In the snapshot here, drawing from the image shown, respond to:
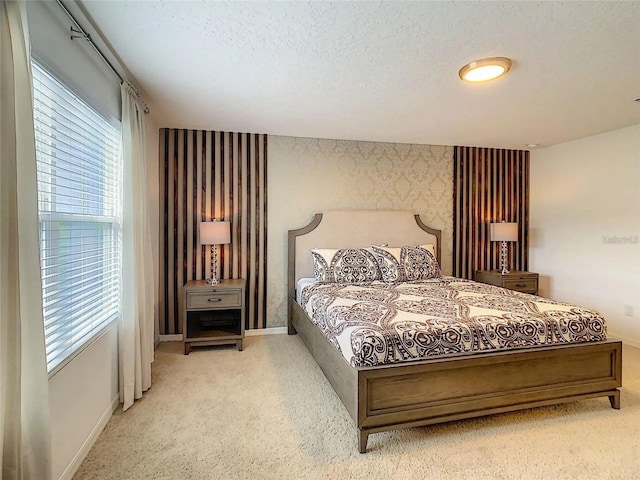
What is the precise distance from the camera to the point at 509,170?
16.8 feet

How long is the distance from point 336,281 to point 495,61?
244cm

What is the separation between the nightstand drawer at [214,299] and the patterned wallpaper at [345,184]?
26.3 inches

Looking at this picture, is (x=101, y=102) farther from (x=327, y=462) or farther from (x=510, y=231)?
(x=510, y=231)

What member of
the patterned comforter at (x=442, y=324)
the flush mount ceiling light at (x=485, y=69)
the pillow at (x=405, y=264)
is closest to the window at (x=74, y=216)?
the patterned comforter at (x=442, y=324)

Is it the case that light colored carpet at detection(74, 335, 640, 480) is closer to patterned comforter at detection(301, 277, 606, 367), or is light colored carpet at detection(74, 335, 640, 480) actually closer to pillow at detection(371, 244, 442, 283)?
patterned comforter at detection(301, 277, 606, 367)

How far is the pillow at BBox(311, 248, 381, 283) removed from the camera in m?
3.95

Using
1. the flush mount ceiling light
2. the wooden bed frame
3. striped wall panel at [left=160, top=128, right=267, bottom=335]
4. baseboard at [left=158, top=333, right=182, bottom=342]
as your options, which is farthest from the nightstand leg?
baseboard at [left=158, top=333, right=182, bottom=342]

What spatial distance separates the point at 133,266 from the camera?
2621 millimetres

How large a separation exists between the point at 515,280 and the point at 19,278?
4859mm

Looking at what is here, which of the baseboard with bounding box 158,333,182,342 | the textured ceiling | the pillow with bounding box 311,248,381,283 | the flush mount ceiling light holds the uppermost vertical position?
the textured ceiling

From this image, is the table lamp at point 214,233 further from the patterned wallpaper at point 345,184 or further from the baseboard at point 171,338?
the baseboard at point 171,338

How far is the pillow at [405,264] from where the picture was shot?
4.00 m

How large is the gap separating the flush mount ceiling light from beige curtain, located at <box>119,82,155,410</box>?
233 cm

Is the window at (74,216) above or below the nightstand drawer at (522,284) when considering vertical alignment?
above
